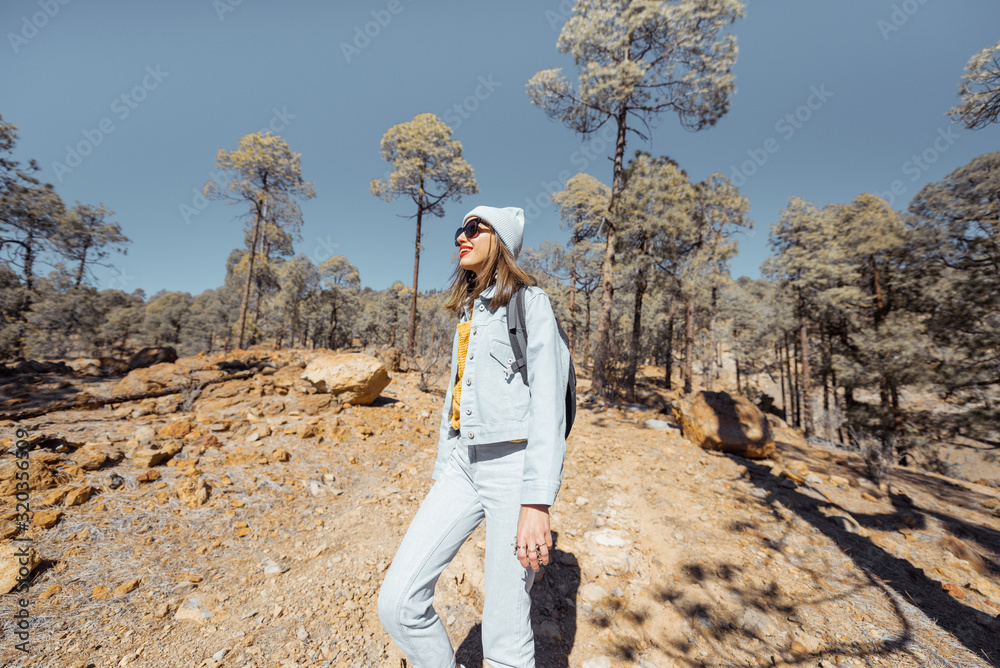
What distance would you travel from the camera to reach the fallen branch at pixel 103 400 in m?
3.95

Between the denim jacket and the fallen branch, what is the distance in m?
6.08

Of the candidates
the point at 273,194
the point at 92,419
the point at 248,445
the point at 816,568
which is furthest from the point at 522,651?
the point at 273,194

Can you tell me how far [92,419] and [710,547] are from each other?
7446mm

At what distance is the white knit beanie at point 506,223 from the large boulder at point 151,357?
10.5 metres

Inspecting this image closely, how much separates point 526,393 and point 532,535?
535 millimetres

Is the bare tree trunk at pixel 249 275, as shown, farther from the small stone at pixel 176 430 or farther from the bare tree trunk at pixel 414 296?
the small stone at pixel 176 430

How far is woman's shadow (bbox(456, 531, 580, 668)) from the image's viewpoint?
1.96 meters

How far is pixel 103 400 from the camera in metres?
4.68

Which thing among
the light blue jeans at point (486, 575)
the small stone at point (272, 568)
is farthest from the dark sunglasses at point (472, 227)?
the small stone at point (272, 568)

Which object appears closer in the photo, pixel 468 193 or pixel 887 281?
pixel 887 281

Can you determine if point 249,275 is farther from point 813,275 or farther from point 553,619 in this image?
point 813,275

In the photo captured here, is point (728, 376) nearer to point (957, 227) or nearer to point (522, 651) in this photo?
point (957, 227)

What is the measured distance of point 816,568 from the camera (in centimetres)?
270

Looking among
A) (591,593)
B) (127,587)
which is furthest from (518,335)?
(127,587)
